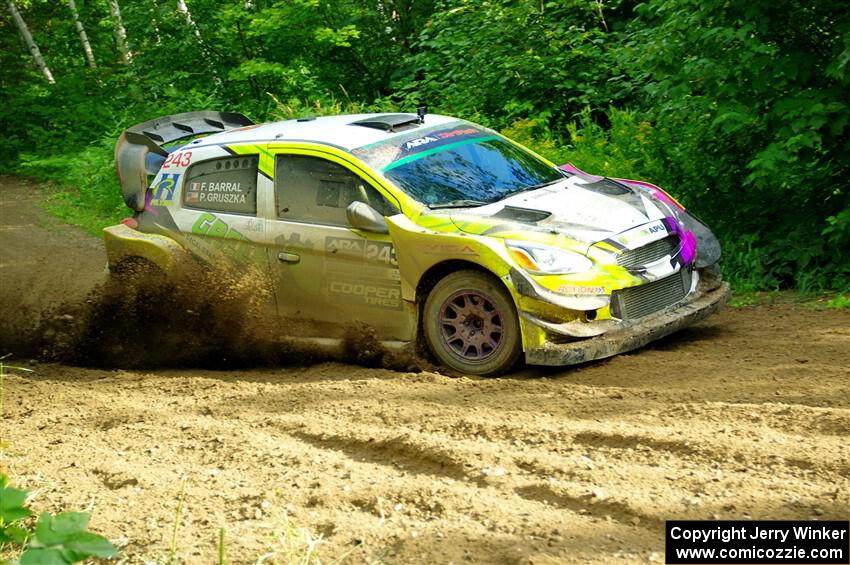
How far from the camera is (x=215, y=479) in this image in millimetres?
5012

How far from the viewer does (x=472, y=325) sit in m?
6.88

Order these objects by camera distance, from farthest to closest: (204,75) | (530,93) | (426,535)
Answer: (204,75)
(530,93)
(426,535)

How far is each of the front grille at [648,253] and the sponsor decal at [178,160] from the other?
3746 mm

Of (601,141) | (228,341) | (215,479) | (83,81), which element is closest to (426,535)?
(215,479)

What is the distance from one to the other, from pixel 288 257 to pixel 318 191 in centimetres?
55

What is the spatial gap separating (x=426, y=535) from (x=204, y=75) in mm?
15423

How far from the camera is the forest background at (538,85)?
857 centimetres

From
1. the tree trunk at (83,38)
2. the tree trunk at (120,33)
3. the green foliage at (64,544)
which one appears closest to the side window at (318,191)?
→ the green foliage at (64,544)

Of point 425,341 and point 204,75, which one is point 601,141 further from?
point 204,75

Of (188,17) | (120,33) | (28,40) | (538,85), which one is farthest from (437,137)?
(28,40)

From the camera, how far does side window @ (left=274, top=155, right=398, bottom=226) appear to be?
7.37 metres

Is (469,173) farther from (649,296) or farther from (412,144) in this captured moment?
(649,296)

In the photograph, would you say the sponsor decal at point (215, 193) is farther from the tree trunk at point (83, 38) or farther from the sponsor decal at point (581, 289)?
the tree trunk at point (83, 38)

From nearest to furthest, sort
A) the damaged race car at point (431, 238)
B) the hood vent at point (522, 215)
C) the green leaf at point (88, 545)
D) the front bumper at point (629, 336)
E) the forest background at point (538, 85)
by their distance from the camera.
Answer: the green leaf at point (88, 545) < the front bumper at point (629, 336) < the damaged race car at point (431, 238) < the hood vent at point (522, 215) < the forest background at point (538, 85)
